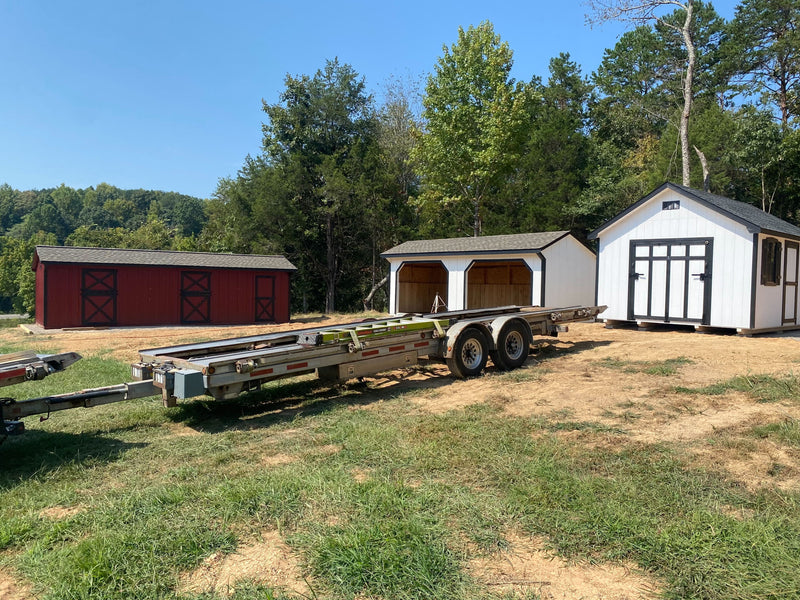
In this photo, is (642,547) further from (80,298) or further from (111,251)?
Result: (111,251)

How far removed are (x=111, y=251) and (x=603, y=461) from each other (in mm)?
22246

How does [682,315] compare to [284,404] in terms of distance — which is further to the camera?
[682,315]

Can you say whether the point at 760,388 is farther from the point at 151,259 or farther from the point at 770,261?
the point at 151,259

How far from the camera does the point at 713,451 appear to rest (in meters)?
5.21

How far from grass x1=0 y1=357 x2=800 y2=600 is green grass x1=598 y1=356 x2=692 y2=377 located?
3.46 m

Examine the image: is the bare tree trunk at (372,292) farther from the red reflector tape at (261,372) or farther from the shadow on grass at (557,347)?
the red reflector tape at (261,372)

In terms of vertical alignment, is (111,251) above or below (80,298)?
above

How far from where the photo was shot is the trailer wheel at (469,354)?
888 centimetres

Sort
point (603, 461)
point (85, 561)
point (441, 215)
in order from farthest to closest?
point (441, 215)
point (603, 461)
point (85, 561)

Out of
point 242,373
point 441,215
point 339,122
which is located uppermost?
point 339,122

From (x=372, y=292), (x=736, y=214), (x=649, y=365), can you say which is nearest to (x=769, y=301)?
(x=736, y=214)

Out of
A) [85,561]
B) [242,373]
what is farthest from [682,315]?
[85,561]

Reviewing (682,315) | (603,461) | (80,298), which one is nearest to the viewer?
(603,461)

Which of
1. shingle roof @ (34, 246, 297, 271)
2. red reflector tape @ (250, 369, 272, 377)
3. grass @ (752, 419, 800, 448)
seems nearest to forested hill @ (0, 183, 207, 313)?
shingle roof @ (34, 246, 297, 271)
